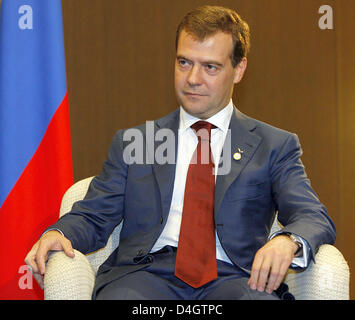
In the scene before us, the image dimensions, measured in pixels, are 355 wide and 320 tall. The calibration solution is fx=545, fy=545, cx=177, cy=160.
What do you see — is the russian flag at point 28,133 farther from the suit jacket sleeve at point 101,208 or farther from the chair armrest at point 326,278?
the chair armrest at point 326,278

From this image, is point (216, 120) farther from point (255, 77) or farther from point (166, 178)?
point (255, 77)

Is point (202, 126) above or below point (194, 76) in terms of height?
below

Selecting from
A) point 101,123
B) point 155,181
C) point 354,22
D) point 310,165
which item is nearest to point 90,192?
point 155,181

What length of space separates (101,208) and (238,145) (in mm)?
599

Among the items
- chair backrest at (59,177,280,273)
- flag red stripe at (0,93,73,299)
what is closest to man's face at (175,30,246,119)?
chair backrest at (59,177,280,273)

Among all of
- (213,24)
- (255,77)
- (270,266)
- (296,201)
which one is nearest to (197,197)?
(296,201)

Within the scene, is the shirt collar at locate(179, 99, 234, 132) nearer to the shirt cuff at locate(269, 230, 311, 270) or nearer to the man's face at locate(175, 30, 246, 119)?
the man's face at locate(175, 30, 246, 119)

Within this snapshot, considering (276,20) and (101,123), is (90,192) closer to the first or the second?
(101,123)

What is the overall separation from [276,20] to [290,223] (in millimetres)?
2107

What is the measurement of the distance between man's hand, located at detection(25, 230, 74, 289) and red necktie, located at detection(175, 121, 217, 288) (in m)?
0.40

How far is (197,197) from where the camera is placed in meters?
2.05

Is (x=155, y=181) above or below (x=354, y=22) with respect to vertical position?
below

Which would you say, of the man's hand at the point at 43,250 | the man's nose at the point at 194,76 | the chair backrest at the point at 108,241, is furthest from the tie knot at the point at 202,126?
the man's hand at the point at 43,250
